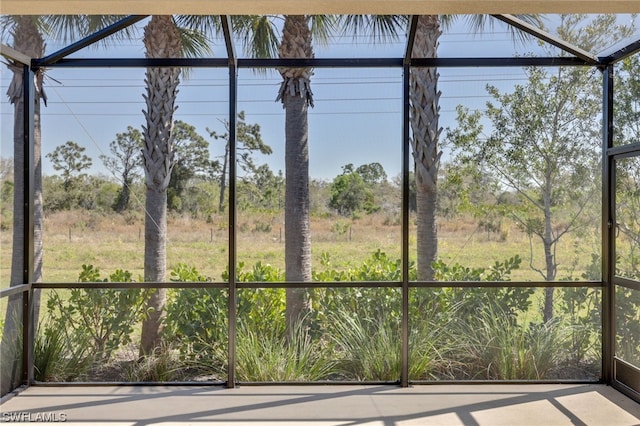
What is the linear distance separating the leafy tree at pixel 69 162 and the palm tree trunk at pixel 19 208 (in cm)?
17

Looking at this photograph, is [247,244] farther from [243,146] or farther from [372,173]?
[372,173]

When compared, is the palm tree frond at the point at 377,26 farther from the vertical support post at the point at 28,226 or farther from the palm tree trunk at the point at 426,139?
the vertical support post at the point at 28,226

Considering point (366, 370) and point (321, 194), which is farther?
point (321, 194)

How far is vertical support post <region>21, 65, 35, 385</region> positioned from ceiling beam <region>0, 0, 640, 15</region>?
1424 mm

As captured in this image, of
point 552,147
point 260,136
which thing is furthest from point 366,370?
point 552,147

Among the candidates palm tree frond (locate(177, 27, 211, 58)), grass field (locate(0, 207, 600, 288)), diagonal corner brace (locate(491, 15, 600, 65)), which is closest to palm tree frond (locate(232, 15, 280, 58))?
palm tree frond (locate(177, 27, 211, 58))

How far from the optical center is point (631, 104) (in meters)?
4.46

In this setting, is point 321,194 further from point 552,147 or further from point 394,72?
point 552,147

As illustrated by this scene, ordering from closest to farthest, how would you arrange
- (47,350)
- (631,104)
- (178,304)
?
(631,104) → (47,350) → (178,304)

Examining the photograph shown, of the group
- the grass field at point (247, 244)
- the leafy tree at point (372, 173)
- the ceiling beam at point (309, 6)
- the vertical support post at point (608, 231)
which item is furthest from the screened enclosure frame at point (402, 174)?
the ceiling beam at point (309, 6)

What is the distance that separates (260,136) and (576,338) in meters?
3.55

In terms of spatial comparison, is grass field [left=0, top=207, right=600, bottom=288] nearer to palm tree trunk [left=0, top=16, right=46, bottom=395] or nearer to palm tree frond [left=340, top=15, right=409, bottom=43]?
palm tree trunk [left=0, top=16, right=46, bottom=395]

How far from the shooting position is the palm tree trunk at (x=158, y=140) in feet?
17.1

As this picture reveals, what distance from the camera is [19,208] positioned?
4664 mm
